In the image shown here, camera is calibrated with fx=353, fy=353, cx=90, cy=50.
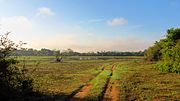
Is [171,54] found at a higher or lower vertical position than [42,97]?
higher

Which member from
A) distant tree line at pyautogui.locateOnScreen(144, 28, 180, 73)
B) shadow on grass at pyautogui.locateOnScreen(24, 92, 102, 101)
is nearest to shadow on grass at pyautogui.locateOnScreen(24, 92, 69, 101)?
shadow on grass at pyautogui.locateOnScreen(24, 92, 102, 101)

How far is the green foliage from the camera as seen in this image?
1811 centimetres

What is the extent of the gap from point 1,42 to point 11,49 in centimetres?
72

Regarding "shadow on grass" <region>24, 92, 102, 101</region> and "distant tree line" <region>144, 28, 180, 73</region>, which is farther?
"distant tree line" <region>144, 28, 180, 73</region>

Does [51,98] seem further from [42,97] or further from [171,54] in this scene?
[171,54]

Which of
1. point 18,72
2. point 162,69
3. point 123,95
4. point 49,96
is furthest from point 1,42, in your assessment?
point 162,69

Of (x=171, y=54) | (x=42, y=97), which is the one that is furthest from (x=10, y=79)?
(x=171, y=54)

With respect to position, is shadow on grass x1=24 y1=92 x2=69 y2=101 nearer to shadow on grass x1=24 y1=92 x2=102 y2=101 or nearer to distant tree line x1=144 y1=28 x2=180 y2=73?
shadow on grass x1=24 y1=92 x2=102 y2=101

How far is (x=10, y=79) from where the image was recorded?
1931 centimetres

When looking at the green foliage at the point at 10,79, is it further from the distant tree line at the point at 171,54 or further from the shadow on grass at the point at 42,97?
the distant tree line at the point at 171,54

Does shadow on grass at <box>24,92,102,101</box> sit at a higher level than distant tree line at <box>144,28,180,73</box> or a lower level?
lower

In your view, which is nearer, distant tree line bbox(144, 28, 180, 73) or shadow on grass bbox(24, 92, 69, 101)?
shadow on grass bbox(24, 92, 69, 101)

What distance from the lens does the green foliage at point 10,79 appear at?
18109mm

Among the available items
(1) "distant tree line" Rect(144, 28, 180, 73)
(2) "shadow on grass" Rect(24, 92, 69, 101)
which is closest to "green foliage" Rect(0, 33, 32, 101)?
(2) "shadow on grass" Rect(24, 92, 69, 101)
